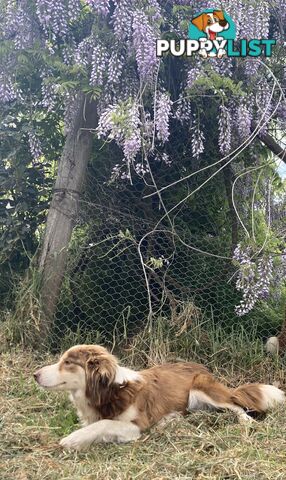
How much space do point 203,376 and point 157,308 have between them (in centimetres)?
113

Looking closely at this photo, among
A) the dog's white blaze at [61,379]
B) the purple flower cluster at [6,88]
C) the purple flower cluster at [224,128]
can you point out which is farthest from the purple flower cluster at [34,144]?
the dog's white blaze at [61,379]

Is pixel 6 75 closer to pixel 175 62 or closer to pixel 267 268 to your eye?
pixel 175 62

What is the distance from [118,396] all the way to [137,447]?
0.98ft

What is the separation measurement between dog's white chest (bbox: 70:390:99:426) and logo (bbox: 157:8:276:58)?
243 cm

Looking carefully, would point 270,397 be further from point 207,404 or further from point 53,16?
point 53,16

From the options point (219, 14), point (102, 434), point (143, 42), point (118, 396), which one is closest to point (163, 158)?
point (143, 42)

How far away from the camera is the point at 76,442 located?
262 cm

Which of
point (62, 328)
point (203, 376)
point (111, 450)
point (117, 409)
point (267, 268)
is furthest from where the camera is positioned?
point (62, 328)

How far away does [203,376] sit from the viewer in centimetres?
318

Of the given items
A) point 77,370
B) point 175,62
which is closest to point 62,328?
point 77,370

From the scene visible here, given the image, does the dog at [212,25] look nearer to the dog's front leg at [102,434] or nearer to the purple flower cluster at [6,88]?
the purple flower cluster at [6,88]

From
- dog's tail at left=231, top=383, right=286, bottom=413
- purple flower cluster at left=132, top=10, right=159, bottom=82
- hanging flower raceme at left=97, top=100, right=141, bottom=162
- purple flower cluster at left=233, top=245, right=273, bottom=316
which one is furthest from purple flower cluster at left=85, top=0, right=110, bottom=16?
dog's tail at left=231, top=383, right=286, bottom=413

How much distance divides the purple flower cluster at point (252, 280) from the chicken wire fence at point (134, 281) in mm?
206

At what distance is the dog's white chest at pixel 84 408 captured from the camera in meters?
2.86
